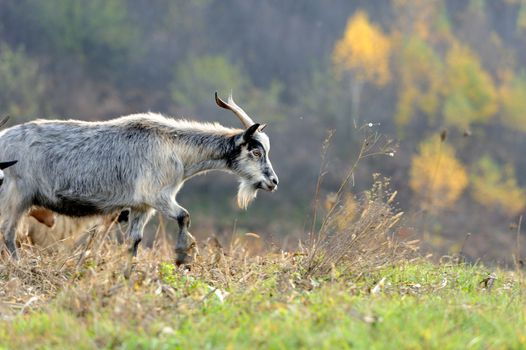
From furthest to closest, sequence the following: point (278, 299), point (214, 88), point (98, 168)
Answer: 1. point (214, 88)
2. point (98, 168)
3. point (278, 299)

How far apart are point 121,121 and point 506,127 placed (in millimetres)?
49040

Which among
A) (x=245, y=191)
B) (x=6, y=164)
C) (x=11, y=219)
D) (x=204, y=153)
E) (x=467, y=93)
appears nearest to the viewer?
(x=6, y=164)

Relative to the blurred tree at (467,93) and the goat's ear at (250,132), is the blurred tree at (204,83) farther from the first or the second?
the goat's ear at (250,132)

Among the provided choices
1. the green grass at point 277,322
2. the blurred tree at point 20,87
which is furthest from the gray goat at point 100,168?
the blurred tree at point 20,87

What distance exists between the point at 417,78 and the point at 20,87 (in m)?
26.1

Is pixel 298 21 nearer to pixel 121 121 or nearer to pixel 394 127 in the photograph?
pixel 394 127

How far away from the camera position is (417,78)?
189 ft

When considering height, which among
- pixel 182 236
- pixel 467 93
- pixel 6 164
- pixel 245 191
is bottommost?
pixel 182 236

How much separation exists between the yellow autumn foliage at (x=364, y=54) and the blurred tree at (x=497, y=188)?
9113 mm

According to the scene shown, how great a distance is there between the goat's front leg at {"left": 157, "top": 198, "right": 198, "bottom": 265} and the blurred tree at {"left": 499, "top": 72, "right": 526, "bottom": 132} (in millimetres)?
49167

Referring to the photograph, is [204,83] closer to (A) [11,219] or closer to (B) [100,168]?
(B) [100,168]

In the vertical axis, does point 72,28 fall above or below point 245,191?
above

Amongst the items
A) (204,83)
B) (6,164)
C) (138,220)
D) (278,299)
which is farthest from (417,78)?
(278,299)

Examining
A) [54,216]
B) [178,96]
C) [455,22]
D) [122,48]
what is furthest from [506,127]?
[54,216]
